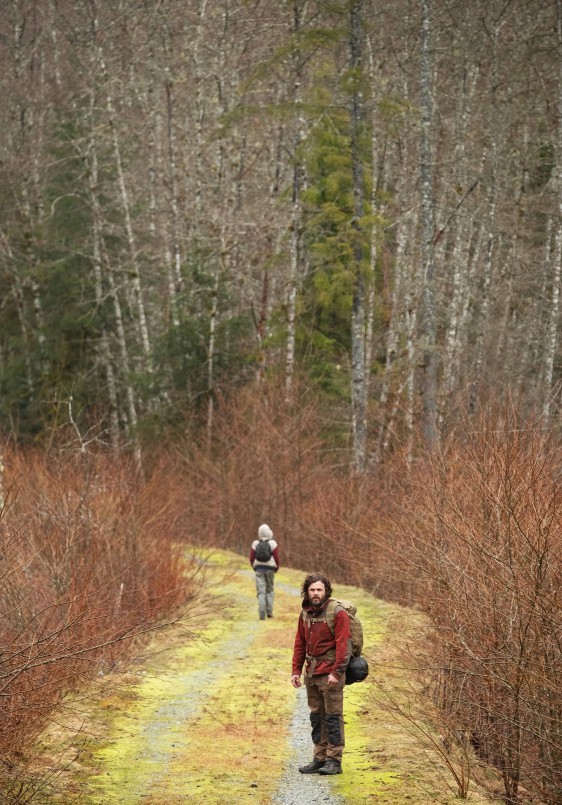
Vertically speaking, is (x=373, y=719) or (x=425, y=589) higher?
(x=425, y=589)

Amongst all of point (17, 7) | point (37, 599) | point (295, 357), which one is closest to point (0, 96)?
point (17, 7)

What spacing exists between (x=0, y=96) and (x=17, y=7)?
13.1 feet

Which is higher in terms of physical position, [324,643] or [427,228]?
[427,228]

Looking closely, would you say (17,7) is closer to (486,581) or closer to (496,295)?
(496,295)

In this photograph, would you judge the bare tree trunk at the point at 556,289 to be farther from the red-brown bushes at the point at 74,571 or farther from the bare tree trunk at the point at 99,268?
the bare tree trunk at the point at 99,268

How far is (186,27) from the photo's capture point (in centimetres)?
3947

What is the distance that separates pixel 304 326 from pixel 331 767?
2432 centimetres

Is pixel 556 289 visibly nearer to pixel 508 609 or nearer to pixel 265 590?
pixel 265 590

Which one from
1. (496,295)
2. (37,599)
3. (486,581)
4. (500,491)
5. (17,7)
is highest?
(17,7)

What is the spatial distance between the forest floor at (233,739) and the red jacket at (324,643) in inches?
28.0

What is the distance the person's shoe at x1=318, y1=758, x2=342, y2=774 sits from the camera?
9.54 meters

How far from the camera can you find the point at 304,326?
109 feet

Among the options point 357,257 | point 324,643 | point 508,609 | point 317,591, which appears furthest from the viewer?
point 357,257

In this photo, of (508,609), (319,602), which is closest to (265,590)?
(319,602)
